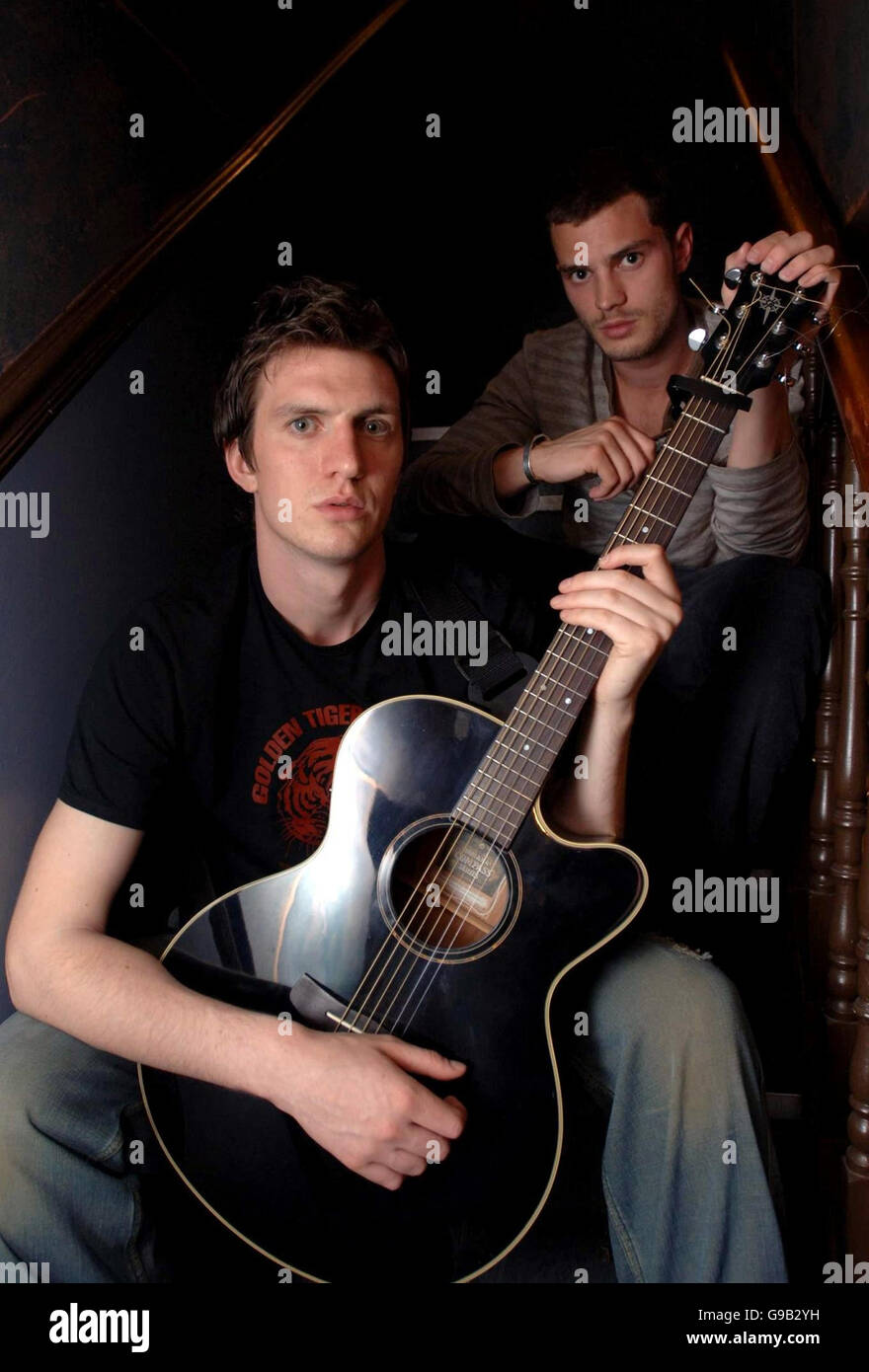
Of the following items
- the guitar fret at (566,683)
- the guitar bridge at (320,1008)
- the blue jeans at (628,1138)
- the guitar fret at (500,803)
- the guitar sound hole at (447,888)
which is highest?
the guitar fret at (566,683)

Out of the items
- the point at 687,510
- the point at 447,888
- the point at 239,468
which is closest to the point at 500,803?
the point at 447,888

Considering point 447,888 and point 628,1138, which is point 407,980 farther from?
point 628,1138

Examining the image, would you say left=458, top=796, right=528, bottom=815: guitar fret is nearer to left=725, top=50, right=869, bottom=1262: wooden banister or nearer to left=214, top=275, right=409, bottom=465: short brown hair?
left=725, top=50, right=869, bottom=1262: wooden banister

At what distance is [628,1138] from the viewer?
118 cm

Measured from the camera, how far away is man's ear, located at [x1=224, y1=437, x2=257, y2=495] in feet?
Result: 4.48

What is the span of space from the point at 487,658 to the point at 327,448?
0.35 meters

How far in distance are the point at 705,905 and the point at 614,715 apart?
12.6 inches

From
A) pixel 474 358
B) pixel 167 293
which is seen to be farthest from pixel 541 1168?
pixel 167 293

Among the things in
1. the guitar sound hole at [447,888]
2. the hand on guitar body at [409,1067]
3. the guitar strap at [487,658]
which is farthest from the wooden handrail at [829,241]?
the guitar sound hole at [447,888]

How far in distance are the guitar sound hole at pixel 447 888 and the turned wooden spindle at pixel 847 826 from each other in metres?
0.46

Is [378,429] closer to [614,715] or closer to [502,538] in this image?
[502,538]

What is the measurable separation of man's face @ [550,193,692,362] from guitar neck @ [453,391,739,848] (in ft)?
0.73

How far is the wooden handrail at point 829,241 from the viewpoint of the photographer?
1.03 metres

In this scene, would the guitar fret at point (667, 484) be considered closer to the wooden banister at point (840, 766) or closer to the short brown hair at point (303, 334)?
the wooden banister at point (840, 766)
